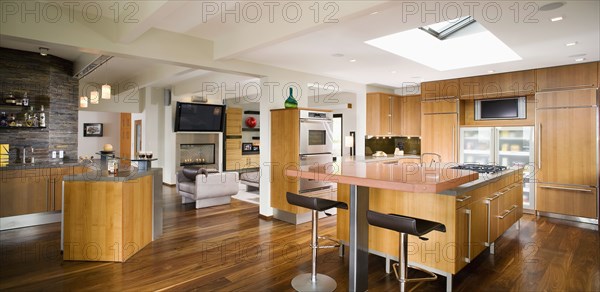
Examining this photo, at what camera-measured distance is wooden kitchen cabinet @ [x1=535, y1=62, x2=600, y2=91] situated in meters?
4.71

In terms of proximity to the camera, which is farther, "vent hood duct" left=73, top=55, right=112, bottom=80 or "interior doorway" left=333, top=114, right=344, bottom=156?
"interior doorway" left=333, top=114, right=344, bottom=156

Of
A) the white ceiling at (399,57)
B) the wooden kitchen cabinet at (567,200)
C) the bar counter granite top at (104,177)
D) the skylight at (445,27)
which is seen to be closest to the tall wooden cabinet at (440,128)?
the white ceiling at (399,57)

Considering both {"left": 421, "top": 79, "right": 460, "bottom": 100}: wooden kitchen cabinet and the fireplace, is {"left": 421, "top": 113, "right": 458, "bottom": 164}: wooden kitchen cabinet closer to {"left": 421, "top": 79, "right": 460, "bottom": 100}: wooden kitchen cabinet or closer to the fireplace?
{"left": 421, "top": 79, "right": 460, "bottom": 100}: wooden kitchen cabinet

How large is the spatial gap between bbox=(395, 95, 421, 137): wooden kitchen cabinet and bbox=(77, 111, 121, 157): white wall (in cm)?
895

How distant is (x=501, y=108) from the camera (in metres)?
5.70

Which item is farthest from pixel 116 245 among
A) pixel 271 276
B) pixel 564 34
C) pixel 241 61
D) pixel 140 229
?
pixel 564 34

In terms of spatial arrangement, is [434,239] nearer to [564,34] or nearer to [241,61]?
[564,34]

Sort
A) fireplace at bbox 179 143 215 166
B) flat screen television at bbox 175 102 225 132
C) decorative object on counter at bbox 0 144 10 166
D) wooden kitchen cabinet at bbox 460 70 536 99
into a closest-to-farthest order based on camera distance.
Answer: decorative object on counter at bbox 0 144 10 166 < wooden kitchen cabinet at bbox 460 70 536 99 < flat screen television at bbox 175 102 225 132 < fireplace at bbox 179 143 215 166

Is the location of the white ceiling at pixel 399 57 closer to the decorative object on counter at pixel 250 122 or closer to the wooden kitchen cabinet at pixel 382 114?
the wooden kitchen cabinet at pixel 382 114

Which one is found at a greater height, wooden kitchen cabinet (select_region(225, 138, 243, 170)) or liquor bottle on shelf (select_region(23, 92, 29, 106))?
liquor bottle on shelf (select_region(23, 92, 29, 106))

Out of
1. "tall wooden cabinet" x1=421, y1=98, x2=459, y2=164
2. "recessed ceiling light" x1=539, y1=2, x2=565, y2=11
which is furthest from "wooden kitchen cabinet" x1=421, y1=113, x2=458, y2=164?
"recessed ceiling light" x1=539, y1=2, x2=565, y2=11

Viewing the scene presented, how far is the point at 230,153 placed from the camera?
1020 cm

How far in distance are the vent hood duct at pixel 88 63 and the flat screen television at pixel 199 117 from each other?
8.08 ft

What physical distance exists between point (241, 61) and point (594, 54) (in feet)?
15.3
